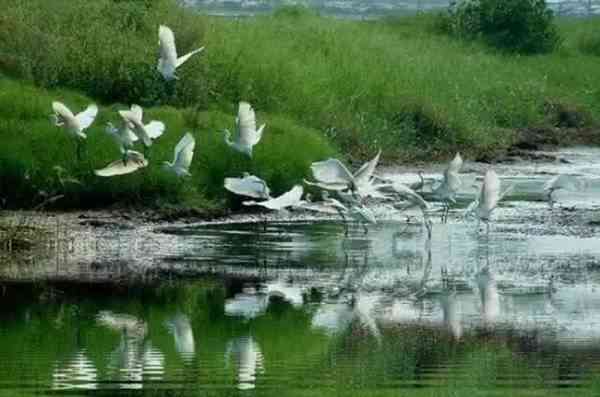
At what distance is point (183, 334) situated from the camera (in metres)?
12.5

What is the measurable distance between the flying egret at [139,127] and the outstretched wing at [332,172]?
1802mm

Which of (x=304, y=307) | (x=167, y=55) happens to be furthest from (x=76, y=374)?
(x=167, y=55)

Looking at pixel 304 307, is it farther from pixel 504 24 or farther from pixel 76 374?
pixel 504 24

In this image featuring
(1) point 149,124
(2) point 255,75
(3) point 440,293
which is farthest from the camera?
(2) point 255,75

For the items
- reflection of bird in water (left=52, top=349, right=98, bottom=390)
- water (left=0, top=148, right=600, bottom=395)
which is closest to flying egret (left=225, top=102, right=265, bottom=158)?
water (left=0, top=148, right=600, bottom=395)

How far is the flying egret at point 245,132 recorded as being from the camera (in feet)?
61.2

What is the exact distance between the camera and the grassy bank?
19.3 metres

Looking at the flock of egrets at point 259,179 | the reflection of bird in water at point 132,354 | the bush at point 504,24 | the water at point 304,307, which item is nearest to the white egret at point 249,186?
the flock of egrets at point 259,179

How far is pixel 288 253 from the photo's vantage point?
16.8m

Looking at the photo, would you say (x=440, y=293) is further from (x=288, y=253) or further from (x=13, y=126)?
(x=13, y=126)

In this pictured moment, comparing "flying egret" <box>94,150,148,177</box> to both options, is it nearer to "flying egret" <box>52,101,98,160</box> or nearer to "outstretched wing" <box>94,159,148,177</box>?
"outstretched wing" <box>94,159,148,177</box>

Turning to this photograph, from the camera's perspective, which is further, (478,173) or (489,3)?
(489,3)

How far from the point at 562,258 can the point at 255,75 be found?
7993 millimetres

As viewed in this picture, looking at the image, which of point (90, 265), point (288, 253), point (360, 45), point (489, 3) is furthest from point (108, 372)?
point (489, 3)
